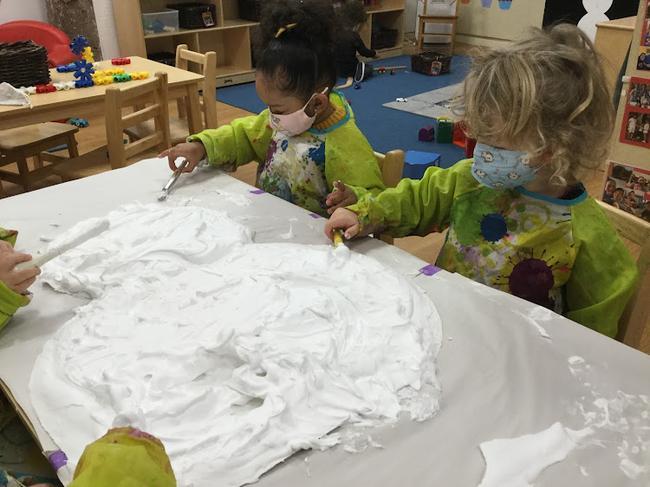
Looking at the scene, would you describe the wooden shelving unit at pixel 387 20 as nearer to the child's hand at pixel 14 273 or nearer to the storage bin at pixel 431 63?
the storage bin at pixel 431 63

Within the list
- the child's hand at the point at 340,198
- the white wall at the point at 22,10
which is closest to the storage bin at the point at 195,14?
the white wall at the point at 22,10

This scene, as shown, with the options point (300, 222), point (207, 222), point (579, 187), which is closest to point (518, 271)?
point (579, 187)

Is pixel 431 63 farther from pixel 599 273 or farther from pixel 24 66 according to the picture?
pixel 599 273

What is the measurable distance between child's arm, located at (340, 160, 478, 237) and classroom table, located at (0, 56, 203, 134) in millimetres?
1603

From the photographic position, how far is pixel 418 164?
2771 millimetres

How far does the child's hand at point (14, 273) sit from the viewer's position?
35.9 inches

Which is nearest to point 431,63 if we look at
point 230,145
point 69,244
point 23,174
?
point 23,174

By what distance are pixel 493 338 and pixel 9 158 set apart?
2.45 meters

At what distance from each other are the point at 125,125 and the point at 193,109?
64cm

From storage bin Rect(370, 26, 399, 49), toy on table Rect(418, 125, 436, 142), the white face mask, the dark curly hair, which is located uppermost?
the dark curly hair

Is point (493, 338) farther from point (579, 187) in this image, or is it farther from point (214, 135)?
point (214, 135)

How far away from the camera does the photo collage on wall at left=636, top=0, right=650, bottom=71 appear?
2330 mm

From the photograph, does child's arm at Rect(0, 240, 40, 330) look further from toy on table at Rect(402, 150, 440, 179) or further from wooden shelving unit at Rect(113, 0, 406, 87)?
wooden shelving unit at Rect(113, 0, 406, 87)

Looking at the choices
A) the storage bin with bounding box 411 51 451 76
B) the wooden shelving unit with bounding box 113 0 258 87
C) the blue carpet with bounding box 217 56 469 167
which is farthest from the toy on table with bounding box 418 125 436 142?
the wooden shelving unit with bounding box 113 0 258 87
